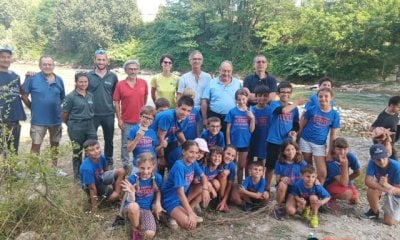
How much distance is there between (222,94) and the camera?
5.25 m

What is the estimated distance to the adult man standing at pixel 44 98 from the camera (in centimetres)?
524

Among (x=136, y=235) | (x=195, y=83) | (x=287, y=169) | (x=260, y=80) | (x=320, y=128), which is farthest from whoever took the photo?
(x=195, y=83)

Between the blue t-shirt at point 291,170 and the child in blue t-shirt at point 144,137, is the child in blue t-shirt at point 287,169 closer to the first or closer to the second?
the blue t-shirt at point 291,170

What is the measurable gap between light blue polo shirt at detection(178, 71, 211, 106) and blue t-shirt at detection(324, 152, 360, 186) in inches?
81.1

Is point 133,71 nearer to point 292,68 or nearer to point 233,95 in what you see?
point 233,95

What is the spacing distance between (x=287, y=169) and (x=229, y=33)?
34814 mm

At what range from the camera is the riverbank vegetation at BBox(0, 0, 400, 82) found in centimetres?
2655

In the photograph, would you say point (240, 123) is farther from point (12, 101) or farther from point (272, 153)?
point (12, 101)

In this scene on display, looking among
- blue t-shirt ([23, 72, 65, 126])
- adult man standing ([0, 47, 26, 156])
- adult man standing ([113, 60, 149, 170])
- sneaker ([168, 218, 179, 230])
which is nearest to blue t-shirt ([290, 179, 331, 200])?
sneaker ([168, 218, 179, 230])

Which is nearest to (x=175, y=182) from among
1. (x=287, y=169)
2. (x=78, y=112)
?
(x=287, y=169)

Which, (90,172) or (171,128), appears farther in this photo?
(171,128)

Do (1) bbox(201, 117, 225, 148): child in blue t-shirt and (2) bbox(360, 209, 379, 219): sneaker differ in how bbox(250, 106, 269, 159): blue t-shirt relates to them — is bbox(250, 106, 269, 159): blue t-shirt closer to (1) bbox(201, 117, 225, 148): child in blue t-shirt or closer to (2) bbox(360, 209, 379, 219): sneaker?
(1) bbox(201, 117, 225, 148): child in blue t-shirt

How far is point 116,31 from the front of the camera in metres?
45.5

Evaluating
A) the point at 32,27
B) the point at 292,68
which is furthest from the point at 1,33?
the point at 292,68
